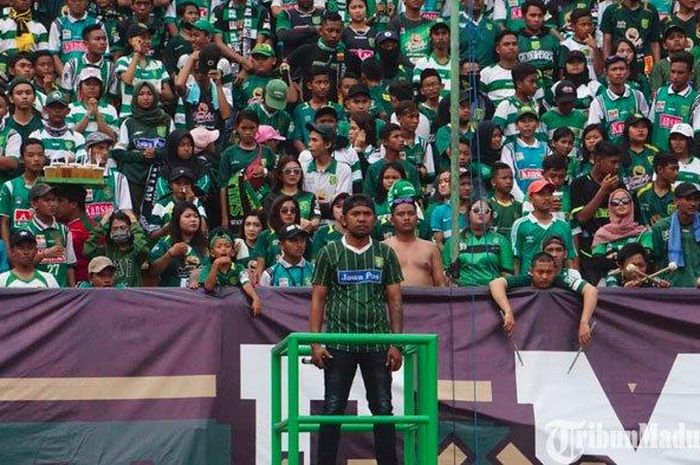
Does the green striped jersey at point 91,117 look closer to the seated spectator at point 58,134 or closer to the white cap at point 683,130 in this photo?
the seated spectator at point 58,134

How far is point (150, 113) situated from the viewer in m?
18.5

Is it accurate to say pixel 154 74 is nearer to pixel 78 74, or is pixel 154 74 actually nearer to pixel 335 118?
pixel 78 74

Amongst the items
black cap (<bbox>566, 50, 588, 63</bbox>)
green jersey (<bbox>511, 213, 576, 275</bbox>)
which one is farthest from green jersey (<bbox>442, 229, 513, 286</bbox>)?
black cap (<bbox>566, 50, 588, 63</bbox>)

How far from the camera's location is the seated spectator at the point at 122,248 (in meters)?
15.7

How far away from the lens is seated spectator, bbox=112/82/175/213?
1789 cm

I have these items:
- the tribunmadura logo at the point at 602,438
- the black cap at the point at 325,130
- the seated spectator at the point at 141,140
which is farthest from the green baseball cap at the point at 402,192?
the seated spectator at the point at 141,140

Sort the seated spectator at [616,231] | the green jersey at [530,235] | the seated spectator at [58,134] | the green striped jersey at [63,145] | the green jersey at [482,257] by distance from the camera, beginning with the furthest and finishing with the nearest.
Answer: the seated spectator at [58,134]
the green striped jersey at [63,145]
the seated spectator at [616,231]
the green jersey at [530,235]
the green jersey at [482,257]

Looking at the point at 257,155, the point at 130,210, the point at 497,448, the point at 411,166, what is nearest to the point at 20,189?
the point at 130,210

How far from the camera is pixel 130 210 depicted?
17.1 metres

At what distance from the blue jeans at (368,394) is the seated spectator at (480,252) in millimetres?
2735

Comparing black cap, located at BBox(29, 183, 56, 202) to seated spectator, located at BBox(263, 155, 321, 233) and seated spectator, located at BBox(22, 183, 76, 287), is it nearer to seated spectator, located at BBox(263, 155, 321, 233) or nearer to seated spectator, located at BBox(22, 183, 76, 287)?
seated spectator, located at BBox(22, 183, 76, 287)

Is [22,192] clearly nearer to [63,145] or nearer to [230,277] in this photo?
[63,145]

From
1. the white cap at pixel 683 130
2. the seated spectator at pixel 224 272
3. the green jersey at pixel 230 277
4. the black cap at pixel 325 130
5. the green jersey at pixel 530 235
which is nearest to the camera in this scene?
the seated spectator at pixel 224 272

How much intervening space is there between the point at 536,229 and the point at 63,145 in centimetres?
478
